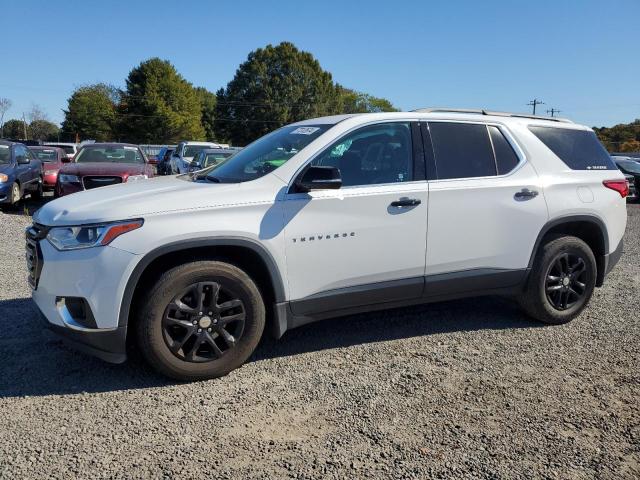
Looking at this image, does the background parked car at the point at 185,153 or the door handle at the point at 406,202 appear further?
the background parked car at the point at 185,153

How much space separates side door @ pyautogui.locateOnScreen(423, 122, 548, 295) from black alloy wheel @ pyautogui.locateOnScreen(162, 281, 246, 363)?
5.11 feet

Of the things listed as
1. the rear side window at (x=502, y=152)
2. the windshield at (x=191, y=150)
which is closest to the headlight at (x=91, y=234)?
the rear side window at (x=502, y=152)

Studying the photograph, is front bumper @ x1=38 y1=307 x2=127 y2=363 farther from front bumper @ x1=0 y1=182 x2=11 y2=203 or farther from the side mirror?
front bumper @ x1=0 y1=182 x2=11 y2=203

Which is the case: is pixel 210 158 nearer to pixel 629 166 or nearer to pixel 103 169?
pixel 103 169

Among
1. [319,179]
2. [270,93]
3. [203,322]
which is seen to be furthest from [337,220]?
[270,93]

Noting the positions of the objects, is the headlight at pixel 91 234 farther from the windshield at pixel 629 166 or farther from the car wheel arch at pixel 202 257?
the windshield at pixel 629 166

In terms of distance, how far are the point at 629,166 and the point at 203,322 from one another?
718 inches

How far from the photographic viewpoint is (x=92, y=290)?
10.7 feet

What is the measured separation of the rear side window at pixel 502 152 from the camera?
177 inches

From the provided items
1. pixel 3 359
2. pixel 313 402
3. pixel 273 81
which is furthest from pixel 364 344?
pixel 273 81

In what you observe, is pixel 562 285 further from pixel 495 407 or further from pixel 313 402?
pixel 313 402

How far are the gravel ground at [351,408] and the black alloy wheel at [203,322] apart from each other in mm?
240

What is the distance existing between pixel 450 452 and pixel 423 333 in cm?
182

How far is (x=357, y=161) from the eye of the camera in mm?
3982
